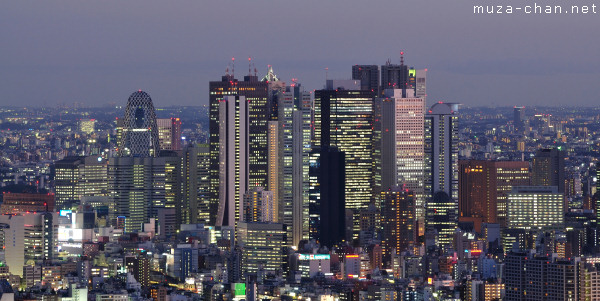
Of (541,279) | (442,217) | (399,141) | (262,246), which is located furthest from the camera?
(399,141)

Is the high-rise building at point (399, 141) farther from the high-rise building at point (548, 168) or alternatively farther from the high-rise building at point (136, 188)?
the high-rise building at point (136, 188)

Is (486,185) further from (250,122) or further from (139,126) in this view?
(139,126)

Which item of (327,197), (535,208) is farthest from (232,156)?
(535,208)

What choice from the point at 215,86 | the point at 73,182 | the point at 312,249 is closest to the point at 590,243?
the point at 312,249

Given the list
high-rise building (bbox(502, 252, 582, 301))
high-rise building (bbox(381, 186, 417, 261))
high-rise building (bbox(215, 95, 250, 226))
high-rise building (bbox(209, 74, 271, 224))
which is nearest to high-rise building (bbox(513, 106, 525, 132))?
high-rise building (bbox(381, 186, 417, 261))

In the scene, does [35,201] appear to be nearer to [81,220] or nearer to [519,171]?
[81,220]

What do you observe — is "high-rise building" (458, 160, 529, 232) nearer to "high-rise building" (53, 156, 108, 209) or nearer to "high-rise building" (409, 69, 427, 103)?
"high-rise building" (409, 69, 427, 103)
